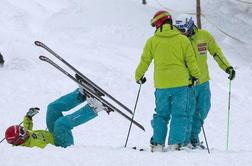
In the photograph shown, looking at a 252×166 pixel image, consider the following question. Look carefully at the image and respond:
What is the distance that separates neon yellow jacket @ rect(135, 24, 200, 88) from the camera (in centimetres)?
632

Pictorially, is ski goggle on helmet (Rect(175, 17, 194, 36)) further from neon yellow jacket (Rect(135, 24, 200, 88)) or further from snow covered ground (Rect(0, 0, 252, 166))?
snow covered ground (Rect(0, 0, 252, 166))

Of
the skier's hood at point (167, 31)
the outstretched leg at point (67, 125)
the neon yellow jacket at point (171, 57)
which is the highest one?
the skier's hood at point (167, 31)

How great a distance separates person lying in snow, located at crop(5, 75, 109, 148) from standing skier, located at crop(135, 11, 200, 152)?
911 millimetres

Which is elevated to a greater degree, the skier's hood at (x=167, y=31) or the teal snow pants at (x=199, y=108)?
the skier's hood at (x=167, y=31)

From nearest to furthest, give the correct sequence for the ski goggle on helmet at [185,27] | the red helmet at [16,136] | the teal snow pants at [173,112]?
1. the red helmet at [16,136]
2. the teal snow pants at [173,112]
3. the ski goggle on helmet at [185,27]

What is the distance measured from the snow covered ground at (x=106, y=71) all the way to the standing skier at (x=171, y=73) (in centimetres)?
65

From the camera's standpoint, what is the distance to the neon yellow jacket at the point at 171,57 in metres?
6.32

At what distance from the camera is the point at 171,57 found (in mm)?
6340

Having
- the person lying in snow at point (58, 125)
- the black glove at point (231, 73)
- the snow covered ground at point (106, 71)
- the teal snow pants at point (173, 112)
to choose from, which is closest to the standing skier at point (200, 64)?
the black glove at point (231, 73)

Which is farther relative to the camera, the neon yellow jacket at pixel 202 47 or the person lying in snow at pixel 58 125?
the neon yellow jacket at pixel 202 47

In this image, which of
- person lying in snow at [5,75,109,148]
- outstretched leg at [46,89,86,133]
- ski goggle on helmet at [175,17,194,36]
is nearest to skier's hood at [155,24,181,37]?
ski goggle on helmet at [175,17,194,36]

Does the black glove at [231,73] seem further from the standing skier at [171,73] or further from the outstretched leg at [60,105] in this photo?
the outstretched leg at [60,105]

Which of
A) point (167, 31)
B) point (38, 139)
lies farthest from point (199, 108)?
point (38, 139)

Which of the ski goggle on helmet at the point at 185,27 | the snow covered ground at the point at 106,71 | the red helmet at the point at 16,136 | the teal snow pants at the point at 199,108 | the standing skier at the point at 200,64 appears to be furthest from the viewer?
the teal snow pants at the point at 199,108
